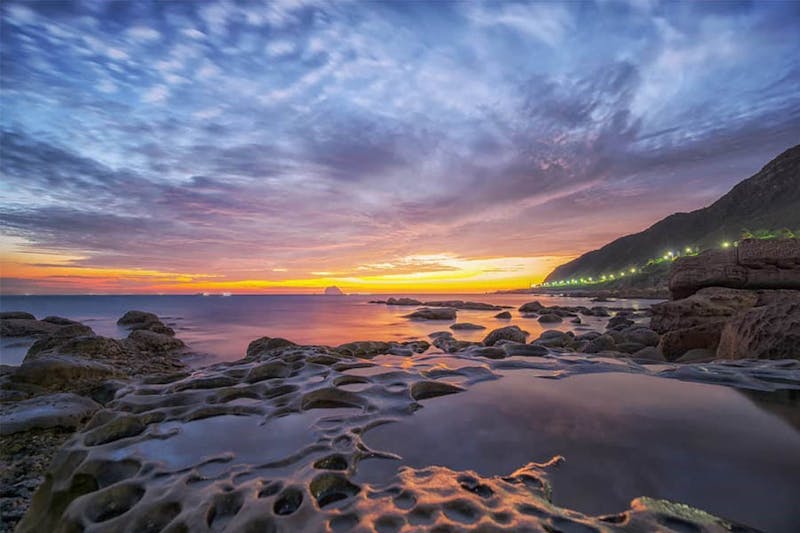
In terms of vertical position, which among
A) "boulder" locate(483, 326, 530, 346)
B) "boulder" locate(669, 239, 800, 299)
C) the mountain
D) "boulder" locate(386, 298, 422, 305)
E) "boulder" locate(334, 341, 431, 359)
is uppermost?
the mountain

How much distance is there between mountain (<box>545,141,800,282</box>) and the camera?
91.7 metres

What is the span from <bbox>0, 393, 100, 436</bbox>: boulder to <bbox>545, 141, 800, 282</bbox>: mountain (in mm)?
105808

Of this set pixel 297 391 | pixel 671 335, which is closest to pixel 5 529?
pixel 297 391

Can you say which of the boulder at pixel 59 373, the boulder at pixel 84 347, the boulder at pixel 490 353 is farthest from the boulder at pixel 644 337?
the boulder at pixel 84 347

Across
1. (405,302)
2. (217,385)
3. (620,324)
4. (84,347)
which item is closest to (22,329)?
(84,347)

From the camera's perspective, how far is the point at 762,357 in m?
6.53

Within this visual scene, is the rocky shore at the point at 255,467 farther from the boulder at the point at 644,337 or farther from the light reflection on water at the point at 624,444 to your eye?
the boulder at the point at 644,337

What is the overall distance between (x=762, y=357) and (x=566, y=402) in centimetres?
538

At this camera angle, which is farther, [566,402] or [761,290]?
[761,290]

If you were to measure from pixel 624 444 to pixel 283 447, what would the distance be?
3.06m

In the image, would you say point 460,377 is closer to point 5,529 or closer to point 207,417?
point 207,417

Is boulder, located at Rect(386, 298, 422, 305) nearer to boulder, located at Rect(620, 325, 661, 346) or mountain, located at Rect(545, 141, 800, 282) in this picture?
boulder, located at Rect(620, 325, 661, 346)

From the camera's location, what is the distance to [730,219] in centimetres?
11544

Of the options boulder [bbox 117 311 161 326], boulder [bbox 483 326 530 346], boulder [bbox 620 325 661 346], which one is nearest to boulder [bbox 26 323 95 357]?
boulder [bbox 117 311 161 326]
